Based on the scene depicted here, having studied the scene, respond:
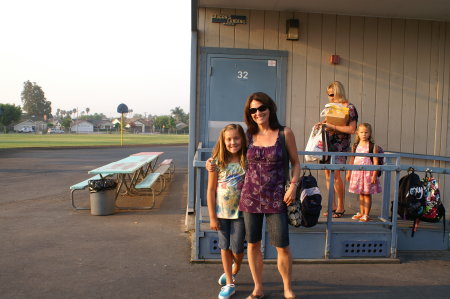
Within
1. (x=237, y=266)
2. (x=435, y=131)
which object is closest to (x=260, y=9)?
(x=435, y=131)

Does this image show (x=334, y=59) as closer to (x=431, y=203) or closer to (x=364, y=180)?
(x=364, y=180)

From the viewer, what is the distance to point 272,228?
10.2 feet

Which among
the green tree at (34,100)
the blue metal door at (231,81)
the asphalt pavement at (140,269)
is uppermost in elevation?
the green tree at (34,100)

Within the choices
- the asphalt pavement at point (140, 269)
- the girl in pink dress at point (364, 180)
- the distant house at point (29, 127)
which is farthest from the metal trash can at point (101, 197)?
the distant house at point (29, 127)

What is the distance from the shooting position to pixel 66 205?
7.40 m

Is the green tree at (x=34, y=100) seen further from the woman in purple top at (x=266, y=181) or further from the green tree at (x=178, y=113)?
the woman in purple top at (x=266, y=181)

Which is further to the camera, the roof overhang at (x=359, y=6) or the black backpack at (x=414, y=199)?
the roof overhang at (x=359, y=6)

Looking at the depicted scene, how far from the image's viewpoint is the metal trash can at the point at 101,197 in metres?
6.46

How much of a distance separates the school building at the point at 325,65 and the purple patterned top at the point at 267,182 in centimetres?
258

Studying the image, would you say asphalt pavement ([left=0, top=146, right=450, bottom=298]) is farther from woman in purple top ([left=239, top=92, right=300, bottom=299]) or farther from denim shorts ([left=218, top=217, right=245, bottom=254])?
woman in purple top ([left=239, top=92, right=300, bottom=299])

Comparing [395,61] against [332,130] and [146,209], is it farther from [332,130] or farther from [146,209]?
[146,209]

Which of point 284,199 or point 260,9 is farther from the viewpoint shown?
point 260,9

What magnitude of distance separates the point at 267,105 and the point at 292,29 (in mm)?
3128

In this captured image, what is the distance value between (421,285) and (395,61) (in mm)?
3626
